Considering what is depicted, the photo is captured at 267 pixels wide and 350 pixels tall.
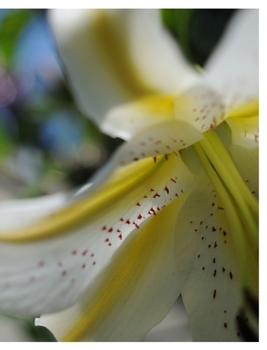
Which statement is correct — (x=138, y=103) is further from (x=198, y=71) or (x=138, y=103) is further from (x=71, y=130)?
(x=71, y=130)

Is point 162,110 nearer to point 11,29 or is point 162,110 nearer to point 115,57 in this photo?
point 115,57

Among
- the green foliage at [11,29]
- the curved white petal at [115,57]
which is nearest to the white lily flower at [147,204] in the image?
the curved white petal at [115,57]

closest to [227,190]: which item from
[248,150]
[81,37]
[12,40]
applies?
[248,150]

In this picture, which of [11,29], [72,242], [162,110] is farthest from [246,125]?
[11,29]

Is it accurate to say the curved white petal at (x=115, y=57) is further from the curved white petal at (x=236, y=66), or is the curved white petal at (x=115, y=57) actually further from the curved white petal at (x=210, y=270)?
the curved white petal at (x=210, y=270)

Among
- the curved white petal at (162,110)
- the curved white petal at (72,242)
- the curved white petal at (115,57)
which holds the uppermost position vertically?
the curved white petal at (115,57)

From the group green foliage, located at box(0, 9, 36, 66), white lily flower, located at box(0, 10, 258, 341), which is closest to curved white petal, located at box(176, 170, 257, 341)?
white lily flower, located at box(0, 10, 258, 341)

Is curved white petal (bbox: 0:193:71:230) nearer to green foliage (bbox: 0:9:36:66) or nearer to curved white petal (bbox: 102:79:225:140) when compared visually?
curved white petal (bbox: 102:79:225:140)
